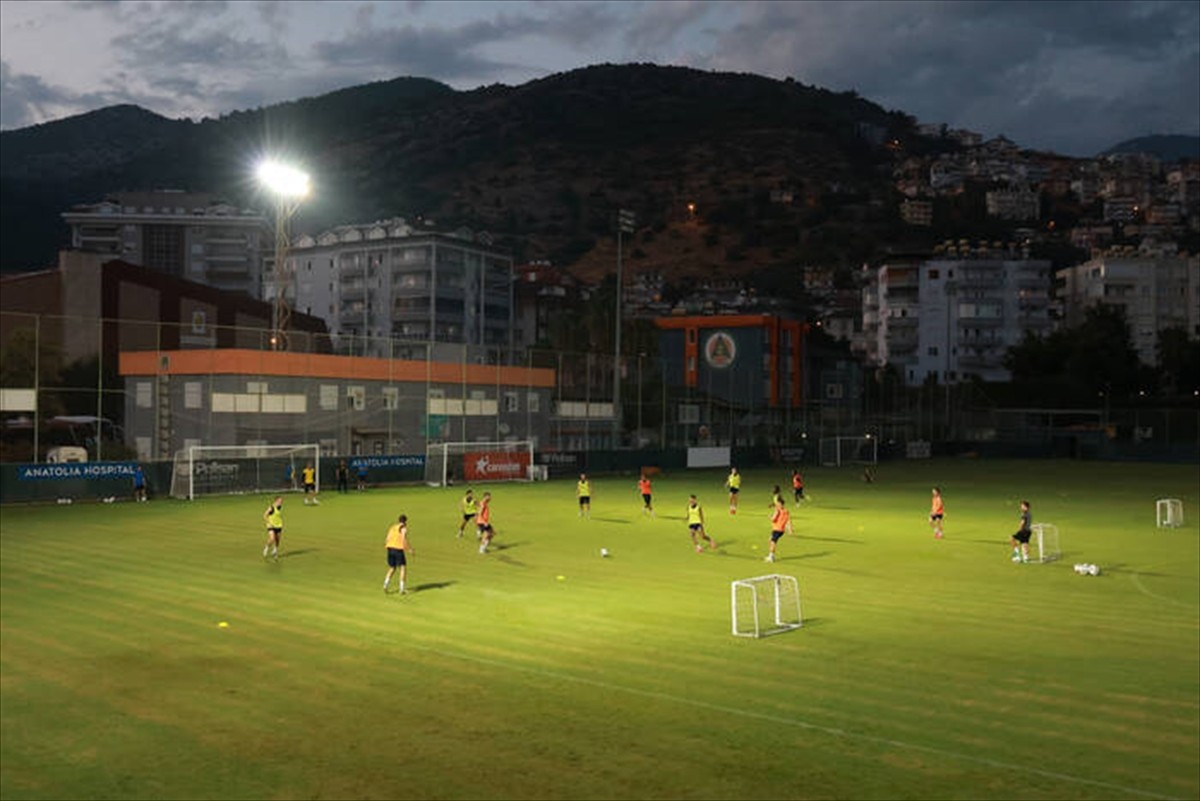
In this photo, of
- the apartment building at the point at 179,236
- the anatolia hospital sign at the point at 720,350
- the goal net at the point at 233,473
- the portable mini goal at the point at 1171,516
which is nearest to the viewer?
the portable mini goal at the point at 1171,516

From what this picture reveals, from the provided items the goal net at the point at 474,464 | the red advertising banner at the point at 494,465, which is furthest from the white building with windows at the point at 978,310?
the red advertising banner at the point at 494,465

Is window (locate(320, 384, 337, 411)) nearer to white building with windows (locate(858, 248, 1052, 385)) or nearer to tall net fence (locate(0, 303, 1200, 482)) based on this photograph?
tall net fence (locate(0, 303, 1200, 482))

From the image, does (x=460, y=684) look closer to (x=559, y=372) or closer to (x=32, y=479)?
(x=32, y=479)

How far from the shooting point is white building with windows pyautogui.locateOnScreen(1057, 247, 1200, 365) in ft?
573

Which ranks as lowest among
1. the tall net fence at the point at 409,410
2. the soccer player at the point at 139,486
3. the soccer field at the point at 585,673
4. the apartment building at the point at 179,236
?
the soccer field at the point at 585,673

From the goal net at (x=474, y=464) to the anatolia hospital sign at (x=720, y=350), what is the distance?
244 ft

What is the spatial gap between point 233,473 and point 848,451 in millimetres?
Result: 57403

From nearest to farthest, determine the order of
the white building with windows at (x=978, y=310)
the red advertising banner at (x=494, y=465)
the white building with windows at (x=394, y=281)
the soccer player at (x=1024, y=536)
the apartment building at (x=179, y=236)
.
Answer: the soccer player at (x=1024, y=536) < the red advertising banner at (x=494, y=465) < the white building with windows at (x=394, y=281) < the white building with windows at (x=978, y=310) < the apartment building at (x=179, y=236)

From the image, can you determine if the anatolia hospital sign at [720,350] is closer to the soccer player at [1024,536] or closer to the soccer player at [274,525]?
the soccer player at [1024,536]

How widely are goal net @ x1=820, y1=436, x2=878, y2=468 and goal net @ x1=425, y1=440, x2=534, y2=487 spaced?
103 feet

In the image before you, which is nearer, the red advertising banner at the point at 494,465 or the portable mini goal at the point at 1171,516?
the portable mini goal at the point at 1171,516

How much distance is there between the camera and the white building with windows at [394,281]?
162m

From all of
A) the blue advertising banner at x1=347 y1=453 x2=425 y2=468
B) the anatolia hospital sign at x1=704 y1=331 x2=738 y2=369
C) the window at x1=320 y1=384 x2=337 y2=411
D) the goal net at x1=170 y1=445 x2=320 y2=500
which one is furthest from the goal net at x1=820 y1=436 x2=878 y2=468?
the goal net at x1=170 y1=445 x2=320 y2=500

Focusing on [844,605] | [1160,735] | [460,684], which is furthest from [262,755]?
[844,605]
